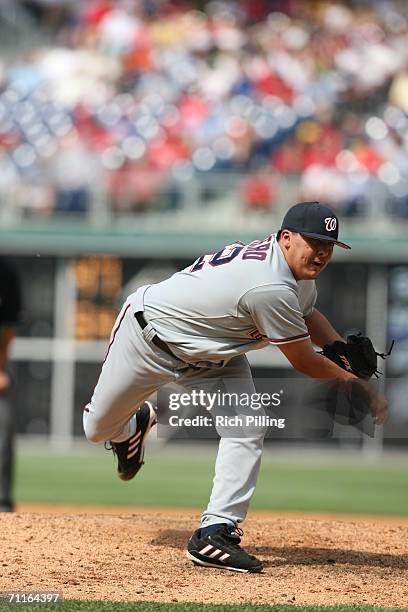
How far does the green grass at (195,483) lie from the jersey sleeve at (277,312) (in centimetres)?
521

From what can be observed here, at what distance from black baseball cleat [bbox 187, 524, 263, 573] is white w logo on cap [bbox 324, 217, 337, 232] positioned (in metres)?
1.34

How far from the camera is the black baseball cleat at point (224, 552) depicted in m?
4.50

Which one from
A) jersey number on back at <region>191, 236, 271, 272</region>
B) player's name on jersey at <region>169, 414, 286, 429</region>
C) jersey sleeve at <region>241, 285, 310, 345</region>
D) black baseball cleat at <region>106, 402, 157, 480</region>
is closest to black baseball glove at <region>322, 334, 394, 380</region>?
jersey sleeve at <region>241, 285, 310, 345</region>

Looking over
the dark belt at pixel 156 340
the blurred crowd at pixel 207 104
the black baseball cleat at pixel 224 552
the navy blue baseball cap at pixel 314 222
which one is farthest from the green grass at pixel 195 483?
the navy blue baseball cap at pixel 314 222

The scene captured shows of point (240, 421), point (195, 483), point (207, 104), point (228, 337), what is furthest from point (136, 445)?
point (207, 104)

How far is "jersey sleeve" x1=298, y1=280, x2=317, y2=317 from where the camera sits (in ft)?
14.5

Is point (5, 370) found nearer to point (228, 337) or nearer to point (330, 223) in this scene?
point (228, 337)

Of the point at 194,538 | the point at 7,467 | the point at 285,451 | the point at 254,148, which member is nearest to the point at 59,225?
the point at 254,148

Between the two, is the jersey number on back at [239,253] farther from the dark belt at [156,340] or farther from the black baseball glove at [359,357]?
the black baseball glove at [359,357]

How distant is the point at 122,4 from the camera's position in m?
17.2

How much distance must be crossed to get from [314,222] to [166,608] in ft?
5.04

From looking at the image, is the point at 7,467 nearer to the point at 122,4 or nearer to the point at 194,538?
the point at 194,538

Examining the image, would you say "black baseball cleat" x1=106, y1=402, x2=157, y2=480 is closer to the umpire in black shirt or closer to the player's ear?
the umpire in black shirt

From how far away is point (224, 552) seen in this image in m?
4.49
